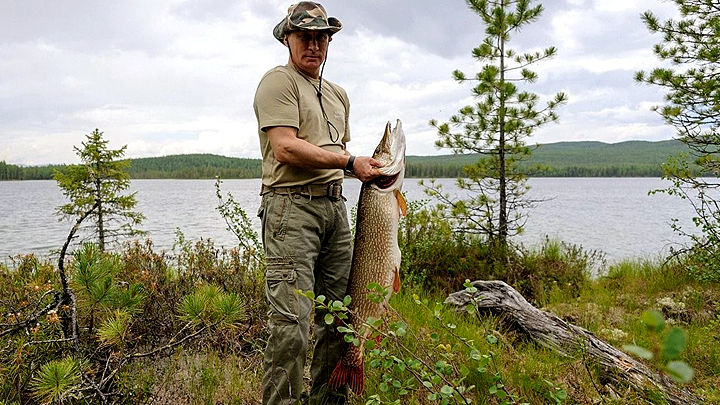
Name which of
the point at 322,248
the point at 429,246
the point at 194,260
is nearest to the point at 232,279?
the point at 194,260

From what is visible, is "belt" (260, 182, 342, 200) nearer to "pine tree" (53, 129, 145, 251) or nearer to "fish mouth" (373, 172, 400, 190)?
"fish mouth" (373, 172, 400, 190)

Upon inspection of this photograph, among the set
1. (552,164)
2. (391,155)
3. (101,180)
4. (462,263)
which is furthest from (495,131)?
(552,164)

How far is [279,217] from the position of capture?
371cm

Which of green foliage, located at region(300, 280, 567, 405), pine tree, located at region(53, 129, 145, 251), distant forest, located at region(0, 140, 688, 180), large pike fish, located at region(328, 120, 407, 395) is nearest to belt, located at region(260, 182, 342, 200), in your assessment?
large pike fish, located at region(328, 120, 407, 395)

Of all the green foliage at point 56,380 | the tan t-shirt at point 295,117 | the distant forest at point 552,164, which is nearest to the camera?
the green foliage at point 56,380

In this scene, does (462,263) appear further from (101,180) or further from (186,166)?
(186,166)

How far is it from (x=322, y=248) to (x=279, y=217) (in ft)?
1.65

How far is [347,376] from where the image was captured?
3.74 meters

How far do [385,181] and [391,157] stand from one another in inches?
6.8

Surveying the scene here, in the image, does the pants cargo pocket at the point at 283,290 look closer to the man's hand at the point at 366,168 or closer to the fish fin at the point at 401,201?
the man's hand at the point at 366,168

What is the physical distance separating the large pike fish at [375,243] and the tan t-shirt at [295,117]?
39 centimetres

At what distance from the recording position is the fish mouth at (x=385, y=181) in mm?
3717

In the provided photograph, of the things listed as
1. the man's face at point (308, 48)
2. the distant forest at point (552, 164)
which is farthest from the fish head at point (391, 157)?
the distant forest at point (552, 164)

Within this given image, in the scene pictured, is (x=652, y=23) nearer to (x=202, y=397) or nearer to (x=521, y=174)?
(x=521, y=174)
